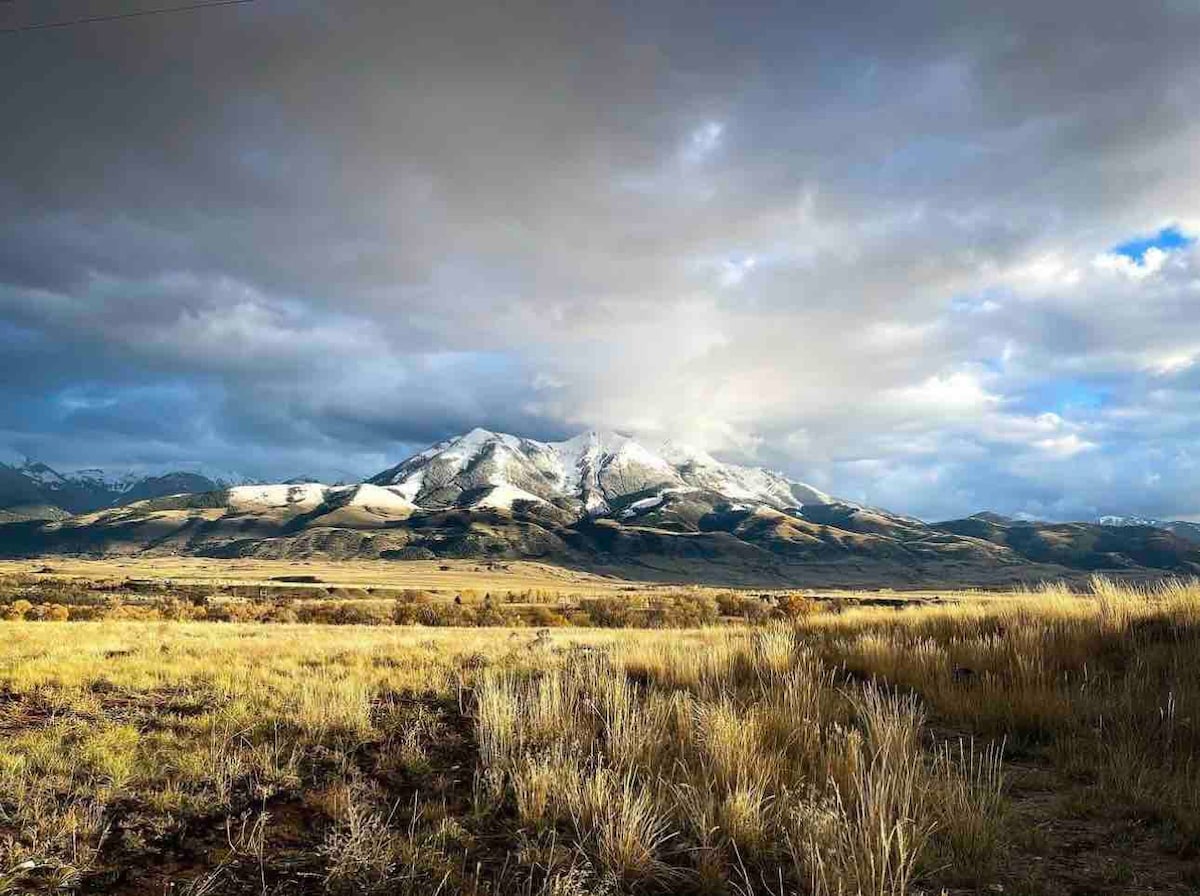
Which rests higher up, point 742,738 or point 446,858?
point 742,738

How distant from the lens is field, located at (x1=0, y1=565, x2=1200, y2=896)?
4.45 meters

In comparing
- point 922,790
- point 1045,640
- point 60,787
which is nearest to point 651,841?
point 922,790

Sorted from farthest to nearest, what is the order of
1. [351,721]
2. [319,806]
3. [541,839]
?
[351,721] < [319,806] < [541,839]

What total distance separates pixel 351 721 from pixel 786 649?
695 cm

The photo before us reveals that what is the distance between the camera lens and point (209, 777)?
639 centimetres

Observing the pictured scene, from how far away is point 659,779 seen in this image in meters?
5.37

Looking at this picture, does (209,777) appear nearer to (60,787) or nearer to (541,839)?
(60,787)

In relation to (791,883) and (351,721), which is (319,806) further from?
(791,883)

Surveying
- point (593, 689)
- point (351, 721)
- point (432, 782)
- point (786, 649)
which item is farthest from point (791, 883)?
point (786, 649)

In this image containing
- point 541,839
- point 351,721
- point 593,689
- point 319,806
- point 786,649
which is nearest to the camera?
point 541,839

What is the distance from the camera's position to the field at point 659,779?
175 inches

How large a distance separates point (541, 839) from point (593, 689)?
14.4ft

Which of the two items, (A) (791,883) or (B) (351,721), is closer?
(A) (791,883)

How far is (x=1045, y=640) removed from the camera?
33.3ft
